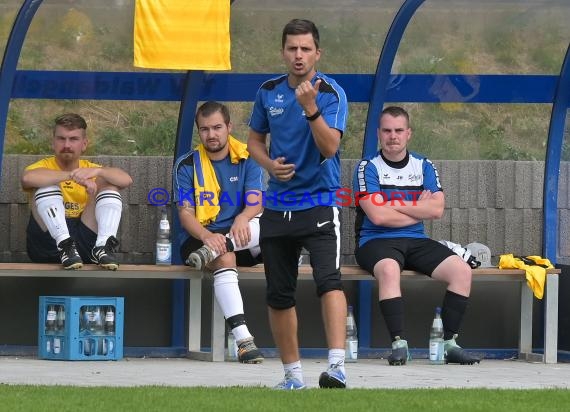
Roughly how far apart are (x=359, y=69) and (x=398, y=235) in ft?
4.44

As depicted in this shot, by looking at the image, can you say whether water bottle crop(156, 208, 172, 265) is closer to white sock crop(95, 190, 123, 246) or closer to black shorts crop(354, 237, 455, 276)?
white sock crop(95, 190, 123, 246)

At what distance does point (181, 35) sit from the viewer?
8750 mm

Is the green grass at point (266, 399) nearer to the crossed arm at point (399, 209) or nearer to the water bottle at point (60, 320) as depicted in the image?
the water bottle at point (60, 320)

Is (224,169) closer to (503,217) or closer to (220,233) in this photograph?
(220,233)

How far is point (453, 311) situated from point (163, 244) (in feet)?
6.59

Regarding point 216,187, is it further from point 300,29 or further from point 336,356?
point 336,356

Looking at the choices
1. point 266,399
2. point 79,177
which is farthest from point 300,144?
point 79,177

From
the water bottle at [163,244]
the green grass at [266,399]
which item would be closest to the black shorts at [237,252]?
the water bottle at [163,244]

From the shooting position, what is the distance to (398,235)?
8.95m

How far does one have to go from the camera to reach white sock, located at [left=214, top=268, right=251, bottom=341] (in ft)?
27.3

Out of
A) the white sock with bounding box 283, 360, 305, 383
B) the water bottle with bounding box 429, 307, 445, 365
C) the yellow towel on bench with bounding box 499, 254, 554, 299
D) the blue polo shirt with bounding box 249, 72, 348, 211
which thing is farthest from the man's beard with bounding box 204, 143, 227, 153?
the white sock with bounding box 283, 360, 305, 383

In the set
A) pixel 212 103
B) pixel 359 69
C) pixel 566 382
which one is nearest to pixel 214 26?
pixel 212 103

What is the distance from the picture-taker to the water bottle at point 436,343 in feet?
29.8

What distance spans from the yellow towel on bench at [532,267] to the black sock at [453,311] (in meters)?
0.65
